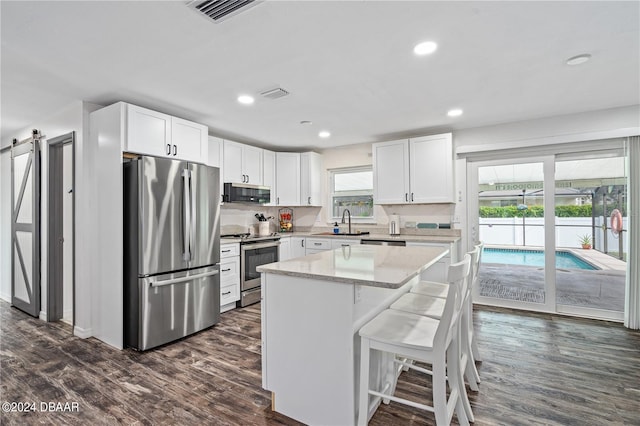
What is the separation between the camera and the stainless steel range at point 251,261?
13.7 feet

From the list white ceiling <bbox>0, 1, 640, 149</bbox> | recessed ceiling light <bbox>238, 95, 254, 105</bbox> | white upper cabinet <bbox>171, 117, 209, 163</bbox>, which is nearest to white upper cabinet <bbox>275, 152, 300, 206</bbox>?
white ceiling <bbox>0, 1, 640, 149</bbox>

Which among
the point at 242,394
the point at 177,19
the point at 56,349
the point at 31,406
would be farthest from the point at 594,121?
the point at 56,349

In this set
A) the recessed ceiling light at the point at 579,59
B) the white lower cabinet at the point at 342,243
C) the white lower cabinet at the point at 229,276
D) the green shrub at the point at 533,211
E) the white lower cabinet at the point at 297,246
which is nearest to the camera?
the recessed ceiling light at the point at 579,59

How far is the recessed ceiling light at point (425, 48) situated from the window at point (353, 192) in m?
3.01

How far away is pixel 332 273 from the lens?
5.66 ft

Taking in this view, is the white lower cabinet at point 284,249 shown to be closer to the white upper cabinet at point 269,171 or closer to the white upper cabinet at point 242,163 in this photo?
the white upper cabinet at point 269,171

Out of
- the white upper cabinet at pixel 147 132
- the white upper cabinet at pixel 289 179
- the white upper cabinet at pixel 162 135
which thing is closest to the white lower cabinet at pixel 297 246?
the white upper cabinet at pixel 289 179

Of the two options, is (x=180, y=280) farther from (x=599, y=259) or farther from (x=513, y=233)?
(x=599, y=259)

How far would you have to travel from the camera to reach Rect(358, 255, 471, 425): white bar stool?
149 centimetres

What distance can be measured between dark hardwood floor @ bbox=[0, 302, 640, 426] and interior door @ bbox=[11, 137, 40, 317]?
68 cm

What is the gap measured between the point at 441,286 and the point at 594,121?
9.69 ft

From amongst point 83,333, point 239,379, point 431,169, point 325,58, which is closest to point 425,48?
point 325,58

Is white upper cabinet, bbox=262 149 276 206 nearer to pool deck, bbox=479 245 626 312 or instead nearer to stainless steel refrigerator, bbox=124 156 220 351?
stainless steel refrigerator, bbox=124 156 220 351

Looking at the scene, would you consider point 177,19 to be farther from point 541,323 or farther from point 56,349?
point 541,323
